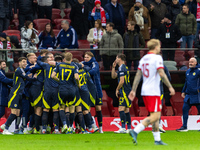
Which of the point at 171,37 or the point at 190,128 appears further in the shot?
the point at 171,37

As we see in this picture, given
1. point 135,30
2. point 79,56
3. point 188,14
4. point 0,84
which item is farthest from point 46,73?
point 188,14

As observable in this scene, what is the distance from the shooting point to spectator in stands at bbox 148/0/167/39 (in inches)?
671

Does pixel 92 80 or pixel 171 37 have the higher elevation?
pixel 171 37

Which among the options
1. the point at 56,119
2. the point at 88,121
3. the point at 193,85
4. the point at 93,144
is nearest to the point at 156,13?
the point at 193,85

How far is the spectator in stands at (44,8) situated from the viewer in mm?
17314

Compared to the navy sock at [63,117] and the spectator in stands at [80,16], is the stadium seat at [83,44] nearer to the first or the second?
the spectator in stands at [80,16]

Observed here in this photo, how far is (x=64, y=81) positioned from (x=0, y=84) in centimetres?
246

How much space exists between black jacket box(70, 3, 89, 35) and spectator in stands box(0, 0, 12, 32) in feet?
8.59

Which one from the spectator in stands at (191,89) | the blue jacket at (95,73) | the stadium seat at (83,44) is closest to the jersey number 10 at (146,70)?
the blue jacket at (95,73)

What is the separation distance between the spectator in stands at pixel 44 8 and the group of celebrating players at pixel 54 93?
19.6 ft

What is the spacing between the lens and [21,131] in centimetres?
1205

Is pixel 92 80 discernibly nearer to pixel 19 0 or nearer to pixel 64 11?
pixel 19 0

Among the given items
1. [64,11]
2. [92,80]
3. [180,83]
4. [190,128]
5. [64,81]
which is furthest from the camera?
[64,11]

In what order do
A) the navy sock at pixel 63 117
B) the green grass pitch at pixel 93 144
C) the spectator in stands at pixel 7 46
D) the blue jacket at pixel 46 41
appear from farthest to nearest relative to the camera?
the blue jacket at pixel 46 41 → the spectator in stands at pixel 7 46 → the navy sock at pixel 63 117 → the green grass pitch at pixel 93 144
